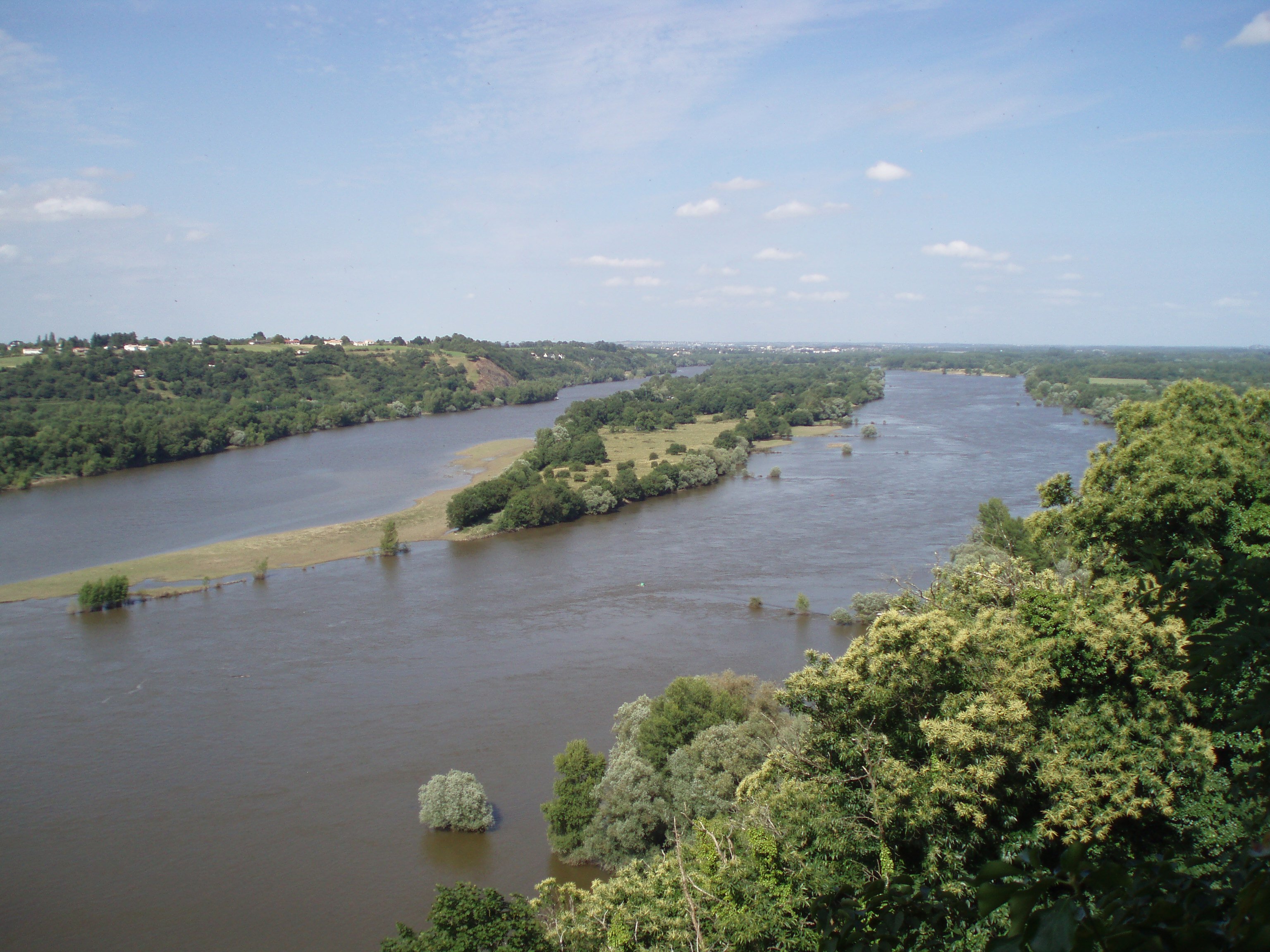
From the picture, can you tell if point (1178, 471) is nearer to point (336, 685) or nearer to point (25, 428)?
point (336, 685)

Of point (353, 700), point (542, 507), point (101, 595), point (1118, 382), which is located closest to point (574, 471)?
point (542, 507)

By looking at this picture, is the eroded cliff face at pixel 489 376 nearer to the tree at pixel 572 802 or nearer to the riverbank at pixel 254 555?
the riverbank at pixel 254 555

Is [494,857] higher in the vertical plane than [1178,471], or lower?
lower

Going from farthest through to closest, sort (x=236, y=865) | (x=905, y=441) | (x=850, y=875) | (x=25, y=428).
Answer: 1. (x=905, y=441)
2. (x=25, y=428)
3. (x=236, y=865)
4. (x=850, y=875)

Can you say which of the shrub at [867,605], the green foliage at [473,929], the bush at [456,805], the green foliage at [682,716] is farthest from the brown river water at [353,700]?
the green foliage at [473,929]

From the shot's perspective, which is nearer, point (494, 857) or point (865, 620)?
point (494, 857)

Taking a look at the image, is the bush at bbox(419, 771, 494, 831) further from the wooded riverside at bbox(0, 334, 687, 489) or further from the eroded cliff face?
the eroded cliff face

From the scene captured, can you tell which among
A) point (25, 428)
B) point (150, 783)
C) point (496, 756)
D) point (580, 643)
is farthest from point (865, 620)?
point (25, 428)

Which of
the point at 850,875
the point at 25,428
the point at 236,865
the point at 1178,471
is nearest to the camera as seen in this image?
the point at 850,875
